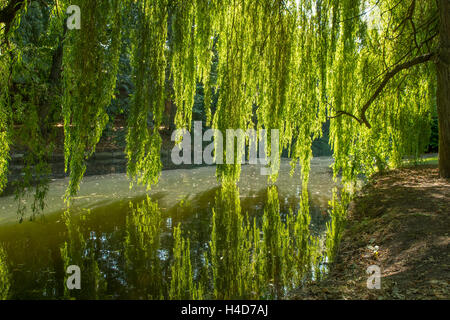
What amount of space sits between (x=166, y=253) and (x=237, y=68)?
7.28ft

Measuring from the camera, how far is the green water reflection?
3000mm

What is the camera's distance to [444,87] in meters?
4.57

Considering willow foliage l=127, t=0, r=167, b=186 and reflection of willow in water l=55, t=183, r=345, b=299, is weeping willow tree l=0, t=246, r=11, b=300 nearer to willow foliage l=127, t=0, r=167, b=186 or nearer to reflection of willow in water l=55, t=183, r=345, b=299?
reflection of willow in water l=55, t=183, r=345, b=299

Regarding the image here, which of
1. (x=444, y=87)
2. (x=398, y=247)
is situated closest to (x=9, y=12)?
(x=398, y=247)

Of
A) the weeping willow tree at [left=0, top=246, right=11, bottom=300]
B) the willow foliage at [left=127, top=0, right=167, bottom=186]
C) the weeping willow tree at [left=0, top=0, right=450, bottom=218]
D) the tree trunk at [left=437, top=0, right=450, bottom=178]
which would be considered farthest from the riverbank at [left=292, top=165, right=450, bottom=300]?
the weeping willow tree at [left=0, top=246, right=11, bottom=300]

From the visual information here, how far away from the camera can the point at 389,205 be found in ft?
13.6

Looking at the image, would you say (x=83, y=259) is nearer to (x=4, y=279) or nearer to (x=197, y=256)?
(x=4, y=279)

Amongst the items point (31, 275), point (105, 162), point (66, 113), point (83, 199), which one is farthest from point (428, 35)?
point (105, 162)

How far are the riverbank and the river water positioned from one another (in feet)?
1.23

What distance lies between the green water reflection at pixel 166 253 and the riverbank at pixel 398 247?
39 cm

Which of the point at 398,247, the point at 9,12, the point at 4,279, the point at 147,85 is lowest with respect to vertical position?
the point at 4,279

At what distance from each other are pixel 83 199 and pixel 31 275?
4.15 m
